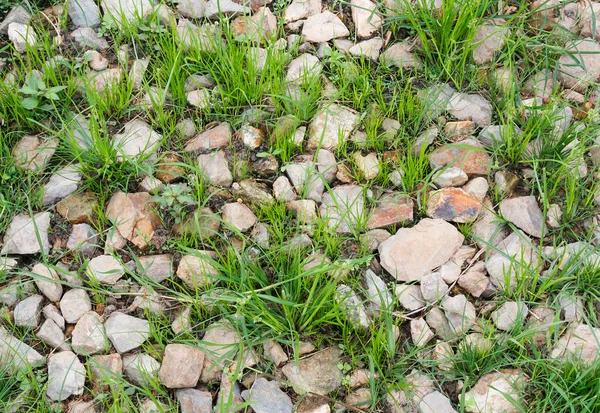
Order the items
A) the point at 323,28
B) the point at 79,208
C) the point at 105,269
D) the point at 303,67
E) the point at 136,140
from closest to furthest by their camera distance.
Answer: the point at 105,269 < the point at 79,208 < the point at 136,140 < the point at 303,67 < the point at 323,28

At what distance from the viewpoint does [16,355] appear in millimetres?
2230

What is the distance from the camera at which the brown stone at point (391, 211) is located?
2453 mm

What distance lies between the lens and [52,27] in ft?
9.33

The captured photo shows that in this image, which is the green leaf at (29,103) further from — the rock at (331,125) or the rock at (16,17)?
the rock at (331,125)

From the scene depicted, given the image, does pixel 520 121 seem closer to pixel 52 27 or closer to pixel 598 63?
pixel 598 63

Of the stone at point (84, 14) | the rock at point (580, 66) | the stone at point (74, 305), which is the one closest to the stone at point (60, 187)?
the stone at point (74, 305)

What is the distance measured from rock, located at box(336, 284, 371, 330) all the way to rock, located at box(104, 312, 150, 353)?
0.68 m

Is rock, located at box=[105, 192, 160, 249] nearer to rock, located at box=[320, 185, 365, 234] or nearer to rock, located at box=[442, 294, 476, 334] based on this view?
rock, located at box=[320, 185, 365, 234]

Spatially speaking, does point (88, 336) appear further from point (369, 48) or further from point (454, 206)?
point (369, 48)

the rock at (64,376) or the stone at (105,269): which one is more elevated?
the stone at (105,269)

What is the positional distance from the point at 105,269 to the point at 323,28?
135 cm

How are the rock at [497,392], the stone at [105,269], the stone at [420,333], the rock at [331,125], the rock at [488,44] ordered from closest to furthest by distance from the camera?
the rock at [497,392] → the stone at [420,333] → the stone at [105,269] → the rock at [331,125] → the rock at [488,44]

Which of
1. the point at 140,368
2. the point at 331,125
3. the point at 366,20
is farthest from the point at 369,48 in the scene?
the point at 140,368

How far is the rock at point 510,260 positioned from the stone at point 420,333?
310mm
